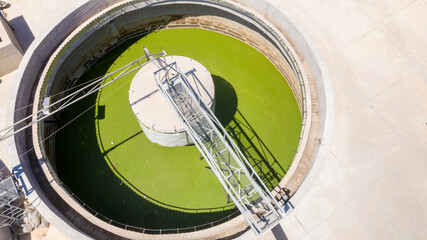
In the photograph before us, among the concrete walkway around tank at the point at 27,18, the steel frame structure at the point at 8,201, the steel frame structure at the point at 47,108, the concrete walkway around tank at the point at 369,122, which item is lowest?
the concrete walkway around tank at the point at 369,122

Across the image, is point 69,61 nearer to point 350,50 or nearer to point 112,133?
point 112,133

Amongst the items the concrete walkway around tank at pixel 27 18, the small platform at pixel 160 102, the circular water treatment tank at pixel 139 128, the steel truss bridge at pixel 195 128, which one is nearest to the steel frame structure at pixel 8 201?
the steel truss bridge at pixel 195 128

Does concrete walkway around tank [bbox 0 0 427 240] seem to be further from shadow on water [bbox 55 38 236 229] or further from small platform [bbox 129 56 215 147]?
small platform [bbox 129 56 215 147]

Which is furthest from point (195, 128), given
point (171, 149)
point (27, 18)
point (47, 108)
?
point (27, 18)

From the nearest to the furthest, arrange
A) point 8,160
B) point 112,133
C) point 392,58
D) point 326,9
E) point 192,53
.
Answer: point 8,160, point 392,58, point 326,9, point 112,133, point 192,53

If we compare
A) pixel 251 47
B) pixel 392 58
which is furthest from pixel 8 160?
pixel 392 58

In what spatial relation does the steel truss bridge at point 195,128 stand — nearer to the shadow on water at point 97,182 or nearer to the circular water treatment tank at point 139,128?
the circular water treatment tank at point 139,128

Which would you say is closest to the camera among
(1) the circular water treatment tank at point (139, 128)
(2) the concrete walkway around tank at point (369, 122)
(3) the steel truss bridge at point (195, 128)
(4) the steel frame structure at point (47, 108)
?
(4) the steel frame structure at point (47, 108)
